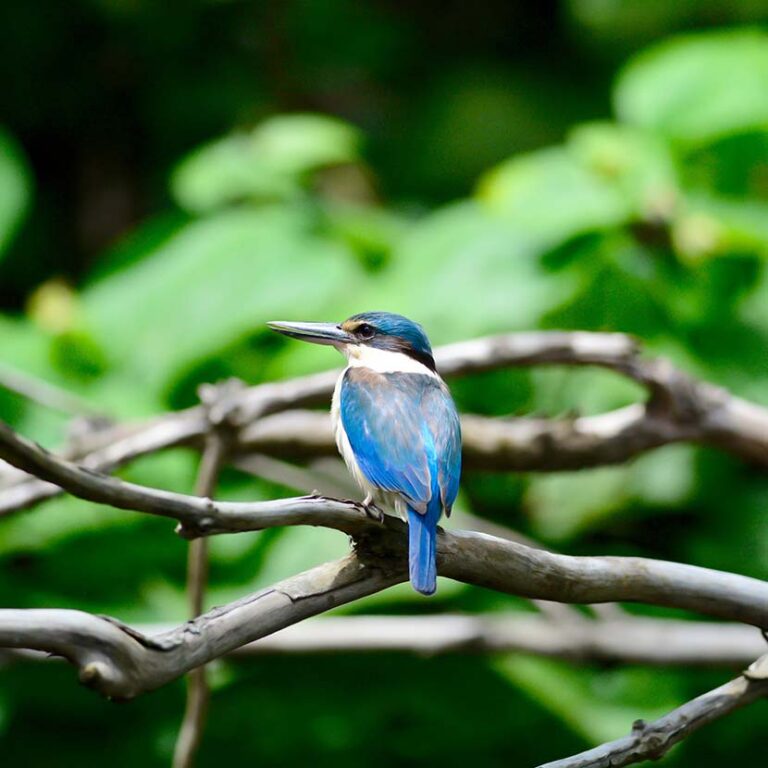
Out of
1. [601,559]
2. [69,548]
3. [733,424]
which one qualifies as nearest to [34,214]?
[69,548]

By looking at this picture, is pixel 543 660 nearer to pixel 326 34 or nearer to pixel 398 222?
pixel 398 222

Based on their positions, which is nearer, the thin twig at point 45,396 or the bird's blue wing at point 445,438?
the bird's blue wing at point 445,438

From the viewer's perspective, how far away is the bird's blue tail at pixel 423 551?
1.49 meters

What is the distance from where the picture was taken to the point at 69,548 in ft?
10.7

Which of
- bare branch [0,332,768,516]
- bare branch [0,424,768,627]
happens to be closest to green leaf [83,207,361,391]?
bare branch [0,332,768,516]

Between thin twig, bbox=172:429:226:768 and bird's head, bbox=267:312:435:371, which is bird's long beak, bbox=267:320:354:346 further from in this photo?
thin twig, bbox=172:429:226:768

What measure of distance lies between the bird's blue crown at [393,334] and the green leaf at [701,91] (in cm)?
168

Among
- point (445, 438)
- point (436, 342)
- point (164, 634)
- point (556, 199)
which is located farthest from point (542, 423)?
point (164, 634)

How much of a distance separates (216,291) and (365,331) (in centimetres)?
152

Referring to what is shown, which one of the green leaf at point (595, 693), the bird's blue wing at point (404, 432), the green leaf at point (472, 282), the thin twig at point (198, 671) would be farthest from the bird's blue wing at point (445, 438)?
the green leaf at point (595, 693)

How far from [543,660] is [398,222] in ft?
5.93

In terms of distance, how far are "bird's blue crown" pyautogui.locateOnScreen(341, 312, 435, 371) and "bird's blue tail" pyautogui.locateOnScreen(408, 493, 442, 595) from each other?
638 mm

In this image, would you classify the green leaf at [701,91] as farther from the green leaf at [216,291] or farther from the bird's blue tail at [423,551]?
the bird's blue tail at [423,551]

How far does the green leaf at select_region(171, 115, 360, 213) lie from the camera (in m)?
4.08
